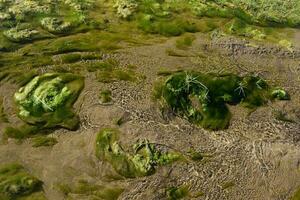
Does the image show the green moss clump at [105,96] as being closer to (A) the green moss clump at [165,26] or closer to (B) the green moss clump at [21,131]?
(B) the green moss clump at [21,131]

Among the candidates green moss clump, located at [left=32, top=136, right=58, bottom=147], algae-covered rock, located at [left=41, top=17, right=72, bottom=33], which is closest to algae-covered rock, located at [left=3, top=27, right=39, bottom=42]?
algae-covered rock, located at [left=41, top=17, right=72, bottom=33]

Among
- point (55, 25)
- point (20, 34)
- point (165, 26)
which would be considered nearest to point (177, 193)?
point (165, 26)

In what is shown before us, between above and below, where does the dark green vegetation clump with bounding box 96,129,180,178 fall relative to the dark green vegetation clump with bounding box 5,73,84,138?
below

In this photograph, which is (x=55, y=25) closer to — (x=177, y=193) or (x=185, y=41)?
A: (x=185, y=41)

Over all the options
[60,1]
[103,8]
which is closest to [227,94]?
[103,8]

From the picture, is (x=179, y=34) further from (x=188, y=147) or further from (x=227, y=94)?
(x=188, y=147)

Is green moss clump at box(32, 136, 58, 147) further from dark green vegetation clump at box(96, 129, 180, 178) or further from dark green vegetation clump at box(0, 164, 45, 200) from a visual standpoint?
dark green vegetation clump at box(96, 129, 180, 178)
